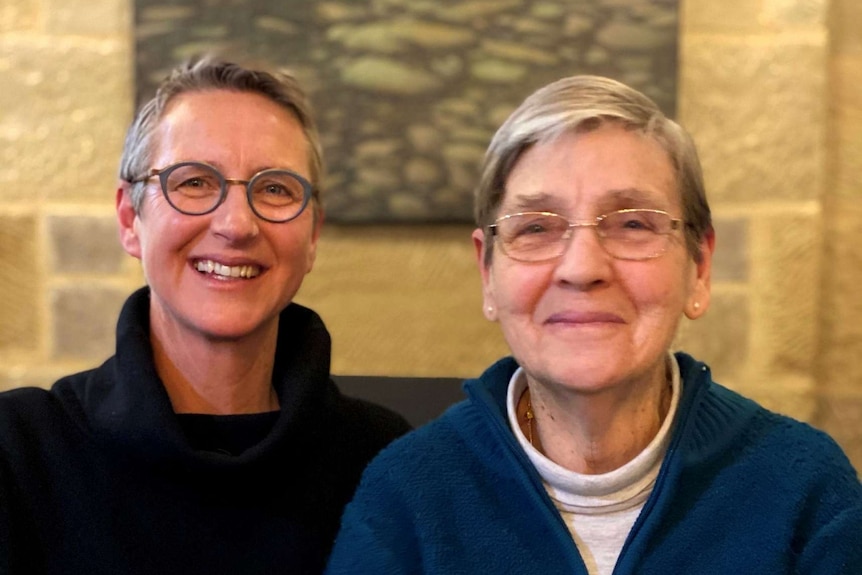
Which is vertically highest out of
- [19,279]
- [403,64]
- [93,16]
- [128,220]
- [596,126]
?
[93,16]

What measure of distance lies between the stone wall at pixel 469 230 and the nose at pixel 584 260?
46.1 inches

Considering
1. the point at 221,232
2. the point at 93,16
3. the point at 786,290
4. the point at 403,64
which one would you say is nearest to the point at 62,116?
the point at 93,16

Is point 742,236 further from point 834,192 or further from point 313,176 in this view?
point 313,176

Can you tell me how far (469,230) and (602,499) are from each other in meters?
1.24

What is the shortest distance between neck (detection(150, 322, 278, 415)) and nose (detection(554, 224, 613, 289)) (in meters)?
0.62

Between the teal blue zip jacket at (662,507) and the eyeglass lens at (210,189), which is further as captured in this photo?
the eyeglass lens at (210,189)

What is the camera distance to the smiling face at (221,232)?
4.63 ft

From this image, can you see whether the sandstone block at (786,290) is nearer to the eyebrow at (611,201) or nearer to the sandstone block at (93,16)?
the eyebrow at (611,201)

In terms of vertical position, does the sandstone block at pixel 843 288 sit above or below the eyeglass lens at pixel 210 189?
below

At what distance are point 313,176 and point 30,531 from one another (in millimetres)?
753

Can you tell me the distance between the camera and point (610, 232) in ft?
3.97

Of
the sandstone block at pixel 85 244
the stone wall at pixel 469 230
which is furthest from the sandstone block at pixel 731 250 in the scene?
the sandstone block at pixel 85 244

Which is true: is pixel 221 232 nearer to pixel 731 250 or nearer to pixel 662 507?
pixel 662 507

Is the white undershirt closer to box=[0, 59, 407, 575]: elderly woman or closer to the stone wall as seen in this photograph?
box=[0, 59, 407, 575]: elderly woman
